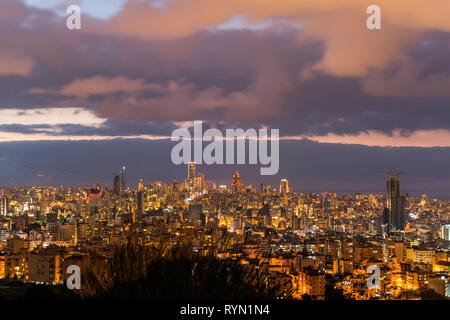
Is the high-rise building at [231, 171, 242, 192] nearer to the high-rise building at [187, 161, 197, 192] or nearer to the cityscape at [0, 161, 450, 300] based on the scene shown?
the cityscape at [0, 161, 450, 300]

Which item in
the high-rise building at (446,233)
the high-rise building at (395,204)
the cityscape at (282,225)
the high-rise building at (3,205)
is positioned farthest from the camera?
the high-rise building at (3,205)

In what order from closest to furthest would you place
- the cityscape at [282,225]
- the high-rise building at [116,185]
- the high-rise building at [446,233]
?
the cityscape at [282,225] → the high-rise building at [446,233] → the high-rise building at [116,185]

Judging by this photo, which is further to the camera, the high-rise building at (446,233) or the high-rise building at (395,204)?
the high-rise building at (395,204)

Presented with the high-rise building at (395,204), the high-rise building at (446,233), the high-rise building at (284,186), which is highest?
the high-rise building at (284,186)

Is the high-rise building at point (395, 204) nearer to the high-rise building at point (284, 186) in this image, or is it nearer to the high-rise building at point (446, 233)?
the high-rise building at point (446, 233)

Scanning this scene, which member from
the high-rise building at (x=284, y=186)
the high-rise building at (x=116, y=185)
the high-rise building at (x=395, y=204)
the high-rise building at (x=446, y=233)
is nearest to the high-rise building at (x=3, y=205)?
the high-rise building at (x=116, y=185)

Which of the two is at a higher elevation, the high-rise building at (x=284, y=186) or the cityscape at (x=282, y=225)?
the high-rise building at (x=284, y=186)
